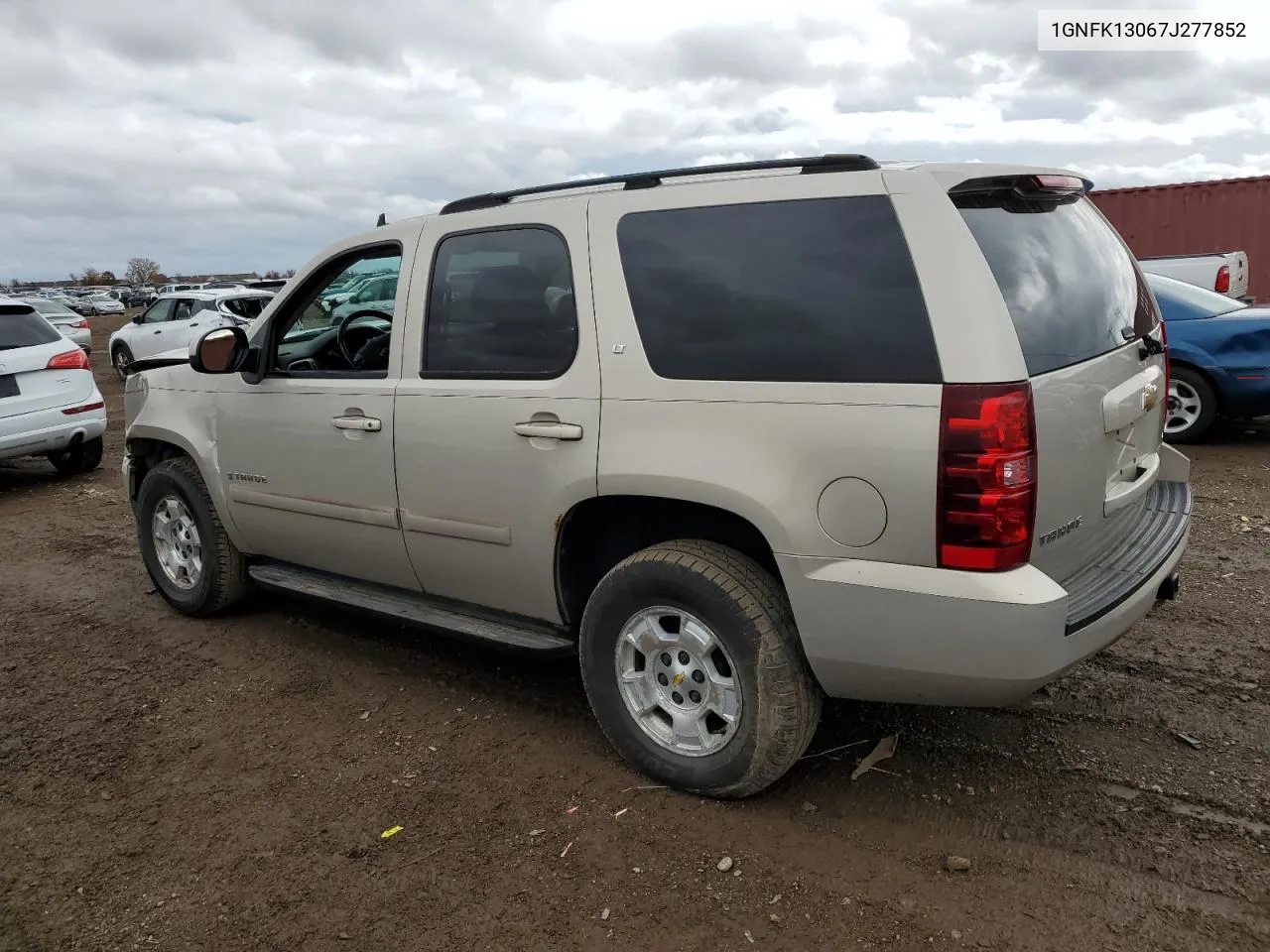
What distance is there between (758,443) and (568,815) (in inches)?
52.5

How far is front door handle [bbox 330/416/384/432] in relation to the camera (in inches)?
148

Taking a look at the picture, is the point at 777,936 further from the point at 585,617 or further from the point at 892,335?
the point at 892,335

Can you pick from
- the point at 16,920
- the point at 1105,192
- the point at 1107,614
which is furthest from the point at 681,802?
the point at 1105,192

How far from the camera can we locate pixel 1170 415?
8.00m

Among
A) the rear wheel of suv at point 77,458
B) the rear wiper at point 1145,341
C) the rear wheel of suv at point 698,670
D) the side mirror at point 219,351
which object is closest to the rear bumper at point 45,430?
the rear wheel of suv at point 77,458

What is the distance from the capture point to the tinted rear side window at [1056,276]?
267 centimetres

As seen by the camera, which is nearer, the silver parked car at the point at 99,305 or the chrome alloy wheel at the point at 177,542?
the chrome alloy wheel at the point at 177,542

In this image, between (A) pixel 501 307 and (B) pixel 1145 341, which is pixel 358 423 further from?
(B) pixel 1145 341

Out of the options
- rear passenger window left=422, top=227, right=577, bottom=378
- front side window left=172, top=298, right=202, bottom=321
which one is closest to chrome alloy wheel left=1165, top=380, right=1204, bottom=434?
rear passenger window left=422, top=227, right=577, bottom=378

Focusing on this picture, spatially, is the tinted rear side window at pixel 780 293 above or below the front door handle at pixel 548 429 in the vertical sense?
above

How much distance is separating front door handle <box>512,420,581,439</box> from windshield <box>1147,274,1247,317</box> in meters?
6.49

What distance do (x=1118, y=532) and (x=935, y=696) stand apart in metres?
0.90

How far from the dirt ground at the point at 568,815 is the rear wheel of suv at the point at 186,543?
398mm

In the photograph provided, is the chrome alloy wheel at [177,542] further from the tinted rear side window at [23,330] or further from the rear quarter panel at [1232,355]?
the rear quarter panel at [1232,355]
